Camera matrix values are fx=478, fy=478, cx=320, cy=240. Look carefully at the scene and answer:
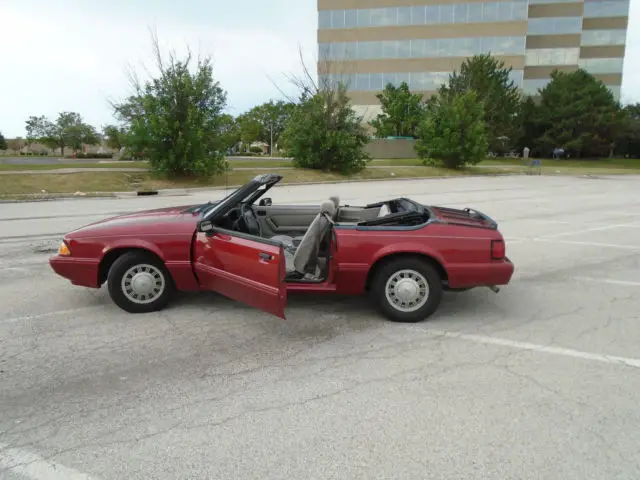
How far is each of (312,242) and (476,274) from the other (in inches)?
63.4

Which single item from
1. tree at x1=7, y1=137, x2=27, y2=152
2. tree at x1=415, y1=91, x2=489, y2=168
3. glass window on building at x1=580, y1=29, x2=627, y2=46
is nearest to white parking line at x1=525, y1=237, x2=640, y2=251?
tree at x1=415, y1=91, x2=489, y2=168

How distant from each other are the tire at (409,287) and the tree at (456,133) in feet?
95.6

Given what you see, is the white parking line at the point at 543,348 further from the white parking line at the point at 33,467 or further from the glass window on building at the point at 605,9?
the glass window on building at the point at 605,9

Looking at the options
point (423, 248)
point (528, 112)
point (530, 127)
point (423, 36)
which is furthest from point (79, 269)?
point (530, 127)

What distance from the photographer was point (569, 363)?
3.89 m

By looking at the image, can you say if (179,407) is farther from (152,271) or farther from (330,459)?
(152,271)

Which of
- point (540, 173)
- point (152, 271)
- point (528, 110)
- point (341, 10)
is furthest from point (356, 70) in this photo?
point (152, 271)

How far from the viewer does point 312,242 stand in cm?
446

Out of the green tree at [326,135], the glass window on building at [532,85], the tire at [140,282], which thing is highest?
the glass window on building at [532,85]

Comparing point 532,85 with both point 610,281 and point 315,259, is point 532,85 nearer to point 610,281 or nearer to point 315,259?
point 610,281

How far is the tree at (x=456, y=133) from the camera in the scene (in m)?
31.9

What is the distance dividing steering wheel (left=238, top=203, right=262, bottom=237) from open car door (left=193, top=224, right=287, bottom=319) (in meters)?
0.76

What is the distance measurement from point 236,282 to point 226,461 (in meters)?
1.91

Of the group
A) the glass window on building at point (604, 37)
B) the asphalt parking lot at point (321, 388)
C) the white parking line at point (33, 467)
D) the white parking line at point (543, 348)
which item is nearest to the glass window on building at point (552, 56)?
the glass window on building at point (604, 37)
